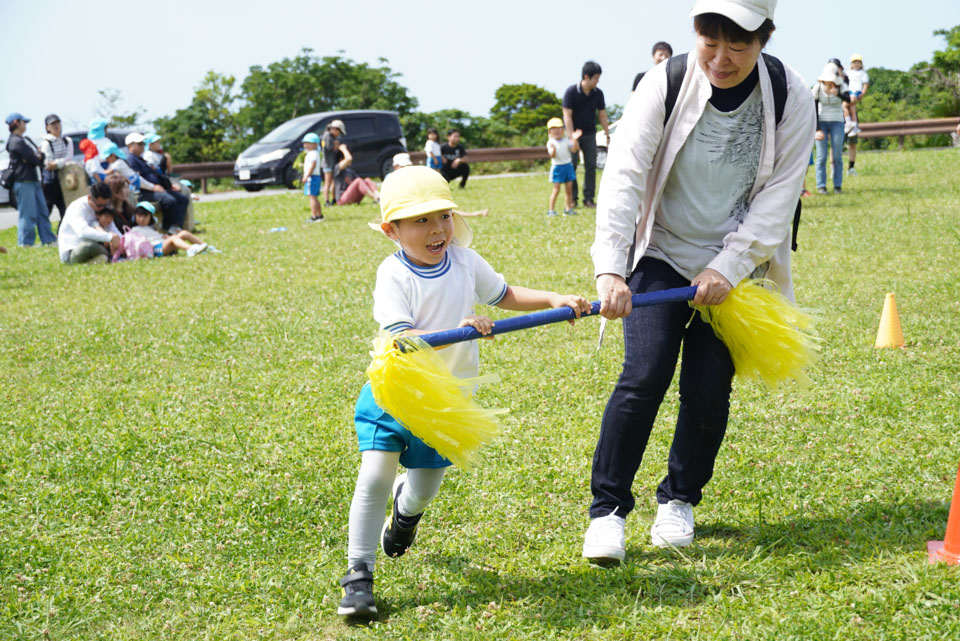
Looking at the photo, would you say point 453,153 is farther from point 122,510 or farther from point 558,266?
point 122,510

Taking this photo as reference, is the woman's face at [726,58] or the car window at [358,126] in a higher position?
the car window at [358,126]

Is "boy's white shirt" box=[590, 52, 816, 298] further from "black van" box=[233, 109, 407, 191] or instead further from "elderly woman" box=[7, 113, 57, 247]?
"black van" box=[233, 109, 407, 191]

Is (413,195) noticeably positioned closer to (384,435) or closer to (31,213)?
(384,435)

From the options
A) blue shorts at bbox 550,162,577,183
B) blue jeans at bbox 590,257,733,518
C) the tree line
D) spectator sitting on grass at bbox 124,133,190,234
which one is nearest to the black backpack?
blue jeans at bbox 590,257,733,518

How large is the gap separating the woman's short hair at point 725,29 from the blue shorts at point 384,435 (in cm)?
173

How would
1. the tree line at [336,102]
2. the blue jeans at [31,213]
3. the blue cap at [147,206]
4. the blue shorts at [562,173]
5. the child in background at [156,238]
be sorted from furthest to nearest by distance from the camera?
the tree line at [336,102], the blue jeans at [31,213], the blue shorts at [562,173], the blue cap at [147,206], the child in background at [156,238]

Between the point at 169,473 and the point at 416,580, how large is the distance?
1872 millimetres

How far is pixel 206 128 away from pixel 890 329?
3366cm

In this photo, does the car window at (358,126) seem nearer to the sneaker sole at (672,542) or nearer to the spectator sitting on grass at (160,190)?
the spectator sitting on grass at (160,190)

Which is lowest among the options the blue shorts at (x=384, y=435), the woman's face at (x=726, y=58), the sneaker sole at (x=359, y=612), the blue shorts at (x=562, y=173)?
the sneaker sole at (x=359, y=612)

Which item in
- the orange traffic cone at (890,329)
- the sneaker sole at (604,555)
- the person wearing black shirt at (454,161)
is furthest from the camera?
the person wearing black shirt at (454,161)

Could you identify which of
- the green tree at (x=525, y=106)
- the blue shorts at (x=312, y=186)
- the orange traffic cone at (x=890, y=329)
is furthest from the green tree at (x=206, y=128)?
the orange traffic cone at (x=890, y=329)

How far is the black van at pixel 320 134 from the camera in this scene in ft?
79.9

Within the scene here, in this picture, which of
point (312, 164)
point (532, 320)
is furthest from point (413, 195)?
point (312, 164)
